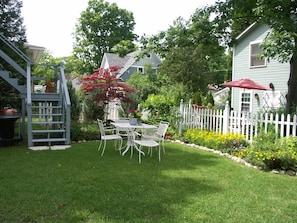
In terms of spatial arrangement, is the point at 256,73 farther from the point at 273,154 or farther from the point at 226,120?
the point at 273,154

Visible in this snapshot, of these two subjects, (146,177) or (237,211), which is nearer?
(237,211)

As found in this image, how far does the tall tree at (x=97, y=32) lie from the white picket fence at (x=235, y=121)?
100 feet

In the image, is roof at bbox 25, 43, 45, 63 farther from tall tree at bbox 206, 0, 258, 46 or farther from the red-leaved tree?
tall tree at bbox 206, 0, 258, 46

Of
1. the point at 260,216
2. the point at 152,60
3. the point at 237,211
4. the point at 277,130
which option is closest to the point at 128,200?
the point at 237,211

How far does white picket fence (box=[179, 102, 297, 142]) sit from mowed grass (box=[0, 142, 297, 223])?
1.36 meters

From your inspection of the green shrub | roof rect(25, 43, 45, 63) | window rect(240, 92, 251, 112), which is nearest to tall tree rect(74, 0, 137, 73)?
roof rect(25, 43, 45, 63)

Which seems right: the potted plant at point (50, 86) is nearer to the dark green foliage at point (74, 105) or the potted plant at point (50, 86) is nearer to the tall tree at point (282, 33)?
the dark green foliage at point (74, 105)

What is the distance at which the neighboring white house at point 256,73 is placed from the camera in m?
11.6

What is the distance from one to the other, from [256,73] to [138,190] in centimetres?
1069

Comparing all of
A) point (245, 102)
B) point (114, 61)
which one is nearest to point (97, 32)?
point (114, 61)

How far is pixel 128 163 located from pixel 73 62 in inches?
1420

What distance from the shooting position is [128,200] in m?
3.62

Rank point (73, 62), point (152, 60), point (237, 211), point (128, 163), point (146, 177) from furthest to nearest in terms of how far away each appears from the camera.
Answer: point (73, 62), point (152, 60), point (128, 163), point (146, 177), point (237, 211)

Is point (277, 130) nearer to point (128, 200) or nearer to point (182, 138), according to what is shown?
point (182, 138)
